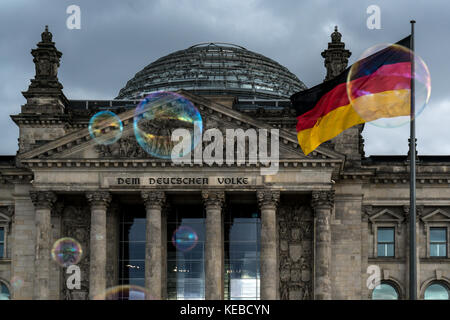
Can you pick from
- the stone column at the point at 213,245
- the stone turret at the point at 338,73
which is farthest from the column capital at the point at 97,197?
the stone turret at the point at 338,73

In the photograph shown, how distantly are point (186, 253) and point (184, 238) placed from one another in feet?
3.85

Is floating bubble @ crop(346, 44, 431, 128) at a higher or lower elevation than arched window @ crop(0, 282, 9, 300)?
higher

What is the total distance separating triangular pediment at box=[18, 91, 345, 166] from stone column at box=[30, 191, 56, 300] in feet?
9.59

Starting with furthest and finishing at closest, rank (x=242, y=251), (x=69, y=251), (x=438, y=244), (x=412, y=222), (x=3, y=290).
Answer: (x=438, y=244), (x=3, y=290), (x=242, y=251), (x=69, y=251), (x=412, y=222)

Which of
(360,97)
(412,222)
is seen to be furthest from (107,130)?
(412,222)

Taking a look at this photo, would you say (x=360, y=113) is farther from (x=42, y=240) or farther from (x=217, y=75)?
(x=217, y=75)

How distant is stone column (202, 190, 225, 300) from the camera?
6444 cm

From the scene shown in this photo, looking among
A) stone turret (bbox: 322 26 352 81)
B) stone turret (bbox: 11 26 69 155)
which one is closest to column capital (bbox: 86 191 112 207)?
stone turret (bbox: 11 26 69 155)

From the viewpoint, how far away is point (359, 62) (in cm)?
3953

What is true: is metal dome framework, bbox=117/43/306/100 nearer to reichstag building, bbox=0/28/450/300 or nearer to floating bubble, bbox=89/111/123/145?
reichstag building, bbox=0/28/450/300

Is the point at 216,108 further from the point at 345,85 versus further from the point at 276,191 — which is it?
the point at 345,85

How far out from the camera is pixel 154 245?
65.0 meters

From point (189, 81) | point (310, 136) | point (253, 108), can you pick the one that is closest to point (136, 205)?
point (253, 108)

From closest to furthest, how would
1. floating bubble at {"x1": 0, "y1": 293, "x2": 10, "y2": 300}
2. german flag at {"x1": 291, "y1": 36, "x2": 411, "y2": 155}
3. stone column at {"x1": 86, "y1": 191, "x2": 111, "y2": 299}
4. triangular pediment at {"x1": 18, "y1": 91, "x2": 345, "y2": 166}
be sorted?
german flag at {"x1": 291, "y1": 36, "x2": 411, "y2": 155}, stone column at {"x1": 86, "y1": 191, "x2": 111, "y2": 299}, triangular pediment at {"x1": 18, "y1": 91, "x2": 345, "y2": 166}, floating bubble at {"x1": 0, "y1": 293, "x2": 10, "y2": 300}
